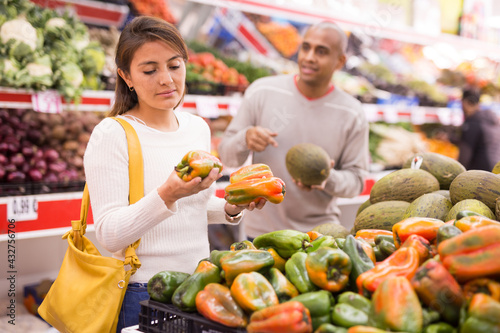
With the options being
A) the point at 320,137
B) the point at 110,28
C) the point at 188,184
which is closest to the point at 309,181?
the point at 320,137

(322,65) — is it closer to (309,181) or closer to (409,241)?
(309,181)

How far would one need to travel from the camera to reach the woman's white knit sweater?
1673 mm

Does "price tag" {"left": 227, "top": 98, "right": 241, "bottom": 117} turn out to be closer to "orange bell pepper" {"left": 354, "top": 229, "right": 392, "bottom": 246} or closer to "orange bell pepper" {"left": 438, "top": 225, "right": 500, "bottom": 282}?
"orange bell pepper" {"left": 354, "top": 229, "right": 392, "bottom": 246}

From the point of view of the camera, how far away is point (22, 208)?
3.07 m

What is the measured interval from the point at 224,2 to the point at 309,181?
7.79 ft

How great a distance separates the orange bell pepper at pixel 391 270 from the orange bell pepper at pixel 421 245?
2 centimetres

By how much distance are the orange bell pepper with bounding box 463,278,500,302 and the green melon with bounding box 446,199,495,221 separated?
1.81 ft

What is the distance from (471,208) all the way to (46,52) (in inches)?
129

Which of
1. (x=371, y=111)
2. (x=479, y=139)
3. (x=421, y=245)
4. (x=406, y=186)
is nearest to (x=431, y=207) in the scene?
(x=406, y=186)

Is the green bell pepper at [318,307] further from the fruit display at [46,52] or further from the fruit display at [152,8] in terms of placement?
the fruit display at [152,8]

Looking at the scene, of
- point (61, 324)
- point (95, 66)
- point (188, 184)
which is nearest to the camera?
point (188, 184)

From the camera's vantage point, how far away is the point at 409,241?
1.33 m

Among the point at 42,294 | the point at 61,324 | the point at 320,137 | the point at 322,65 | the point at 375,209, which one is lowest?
the point at 42,294

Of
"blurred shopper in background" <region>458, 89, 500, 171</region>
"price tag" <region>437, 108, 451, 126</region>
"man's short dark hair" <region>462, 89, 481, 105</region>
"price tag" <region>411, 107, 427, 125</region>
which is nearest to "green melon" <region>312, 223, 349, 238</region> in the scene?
"blurred shopper in background" <region>458, 89, 500, 171</region>
